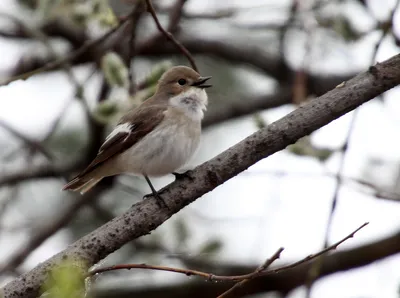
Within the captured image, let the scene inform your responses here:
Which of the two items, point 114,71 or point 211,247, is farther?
point 211,247

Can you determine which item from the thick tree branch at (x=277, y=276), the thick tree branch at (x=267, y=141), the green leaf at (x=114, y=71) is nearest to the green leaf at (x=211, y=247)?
the thick tree branch at (x=277, y=276)

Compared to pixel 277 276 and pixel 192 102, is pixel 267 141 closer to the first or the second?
pixel 192 102

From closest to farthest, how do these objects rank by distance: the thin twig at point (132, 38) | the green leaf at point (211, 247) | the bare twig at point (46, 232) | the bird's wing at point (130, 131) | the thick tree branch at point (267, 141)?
the thick tree branch at point (267, 141)
the thin twig at point (132, 38)
the bird's wing at point (130, 131)
the green leaf at point (211, 247)
the bare twig at point (46, 232)

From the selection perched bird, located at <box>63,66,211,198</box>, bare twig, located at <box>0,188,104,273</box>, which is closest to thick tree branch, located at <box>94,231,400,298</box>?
bare twig, located at <box>0,188,104,273</box>

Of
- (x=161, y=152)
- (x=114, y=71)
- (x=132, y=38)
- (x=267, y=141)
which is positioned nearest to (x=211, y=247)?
(x=161, y=152)

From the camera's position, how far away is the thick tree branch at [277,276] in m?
5.47

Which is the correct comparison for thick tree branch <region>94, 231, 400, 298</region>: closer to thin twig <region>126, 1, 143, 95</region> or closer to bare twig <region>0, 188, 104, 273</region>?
bare twig <region>0, 188, 104, 273</region>

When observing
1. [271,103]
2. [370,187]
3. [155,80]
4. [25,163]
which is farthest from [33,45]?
[370,187]

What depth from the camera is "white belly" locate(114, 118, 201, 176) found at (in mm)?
4109

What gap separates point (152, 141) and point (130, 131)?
0.21 metres

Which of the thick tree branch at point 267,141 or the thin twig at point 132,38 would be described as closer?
the thick tree branch at point 267,141

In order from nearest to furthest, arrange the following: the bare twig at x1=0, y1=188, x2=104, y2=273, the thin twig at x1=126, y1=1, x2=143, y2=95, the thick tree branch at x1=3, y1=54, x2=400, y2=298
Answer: the thick tree branch at x1=3, y1=54, x2=400, y2=298
the thin twig at x1=126, y1=1, x2=143, y2=95
the bare twig at x1=0, y1=188, x2=104, y2=273

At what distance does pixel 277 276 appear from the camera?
564 cm

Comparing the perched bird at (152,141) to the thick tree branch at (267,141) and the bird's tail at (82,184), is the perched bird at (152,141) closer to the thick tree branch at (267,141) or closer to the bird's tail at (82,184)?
the bird's tail at (82,184)
